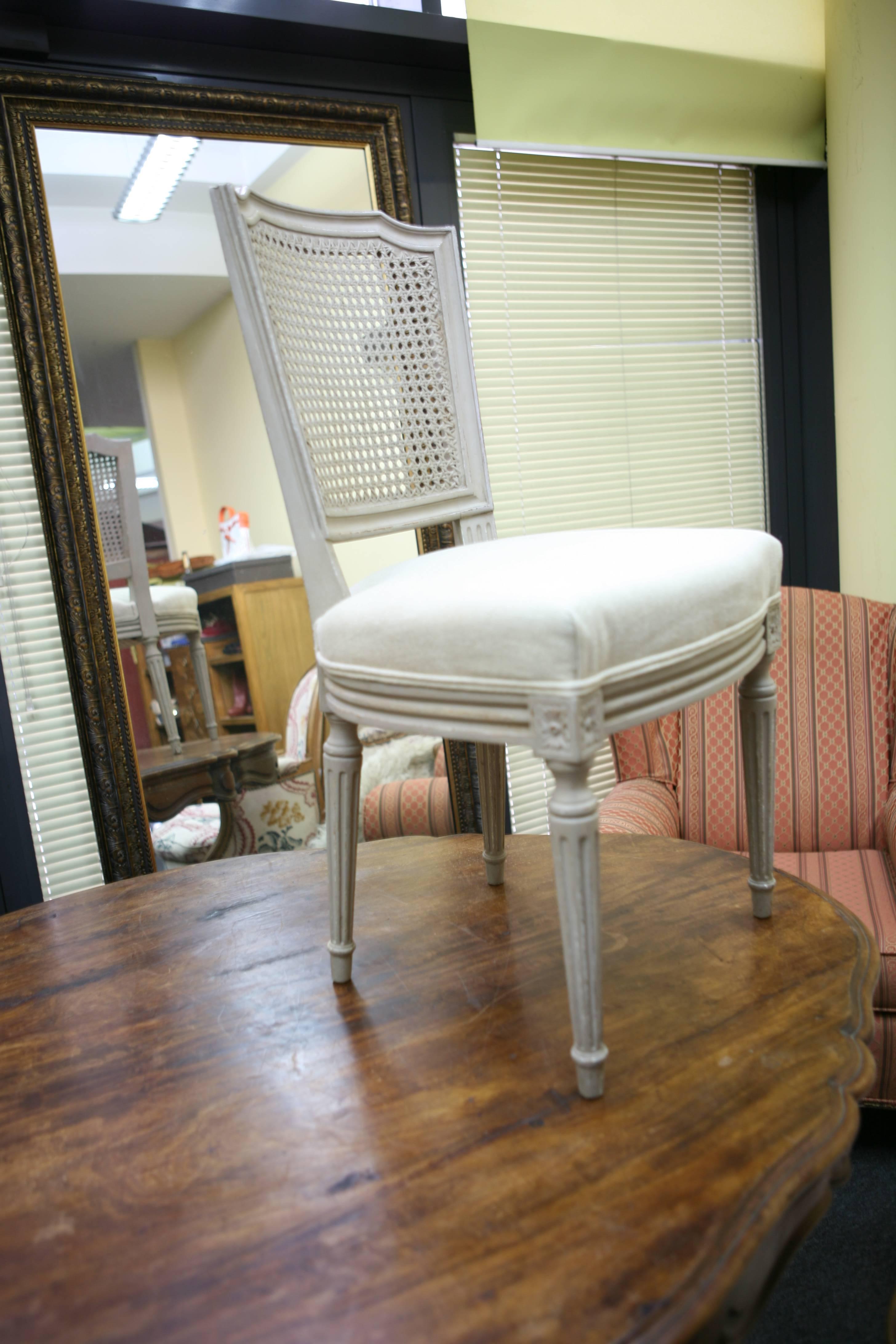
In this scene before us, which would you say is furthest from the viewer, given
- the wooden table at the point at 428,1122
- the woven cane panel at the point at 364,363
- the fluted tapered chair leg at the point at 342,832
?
the woven cane panel at the point at 364,363

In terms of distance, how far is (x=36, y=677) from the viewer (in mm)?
1760

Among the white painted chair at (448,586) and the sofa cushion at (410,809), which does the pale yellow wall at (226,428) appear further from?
the white painted chair at (448,586)

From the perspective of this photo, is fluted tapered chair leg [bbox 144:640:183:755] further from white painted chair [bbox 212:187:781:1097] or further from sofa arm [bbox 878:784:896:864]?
sofa arm [bbox 878:784:896:864]

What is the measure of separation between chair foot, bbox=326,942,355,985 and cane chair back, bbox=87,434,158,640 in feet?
3.63

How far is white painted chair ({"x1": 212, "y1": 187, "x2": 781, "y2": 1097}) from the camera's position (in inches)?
26.0

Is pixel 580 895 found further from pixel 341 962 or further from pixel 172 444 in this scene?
pixel 172 444

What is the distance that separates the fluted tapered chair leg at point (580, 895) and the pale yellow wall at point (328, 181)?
1.68 m

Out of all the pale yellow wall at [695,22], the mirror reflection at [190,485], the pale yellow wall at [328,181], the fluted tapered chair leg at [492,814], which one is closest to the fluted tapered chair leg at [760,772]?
the fluted tapered chair leg at [492,814]

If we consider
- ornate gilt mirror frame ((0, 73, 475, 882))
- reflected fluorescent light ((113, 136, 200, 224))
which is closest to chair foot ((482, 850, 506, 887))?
ornate gilt mirror frame ((0, 73, 475, 882))

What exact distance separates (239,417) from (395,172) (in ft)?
2.06

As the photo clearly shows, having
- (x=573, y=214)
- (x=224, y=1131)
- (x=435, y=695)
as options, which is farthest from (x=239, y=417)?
(x=224, y=1131)

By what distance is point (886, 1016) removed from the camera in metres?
1.33

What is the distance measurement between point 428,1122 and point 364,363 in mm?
844

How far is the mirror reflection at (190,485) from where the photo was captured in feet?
5.71
